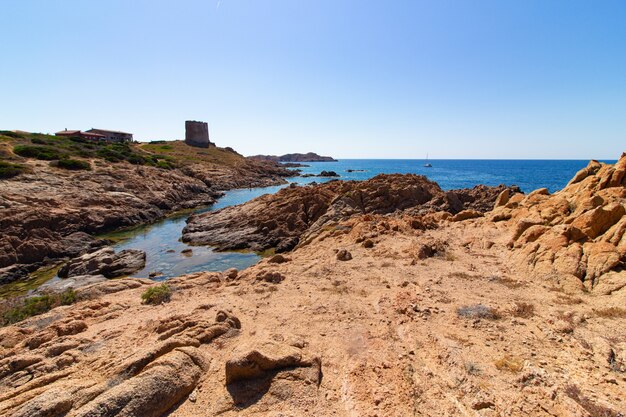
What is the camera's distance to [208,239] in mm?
35062

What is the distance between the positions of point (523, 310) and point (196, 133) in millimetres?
143682

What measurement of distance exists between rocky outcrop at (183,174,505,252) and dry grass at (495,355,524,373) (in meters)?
24.0

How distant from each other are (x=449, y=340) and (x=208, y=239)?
98.7 ft

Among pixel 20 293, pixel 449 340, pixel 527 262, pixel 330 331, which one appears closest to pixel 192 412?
pixel 330 331

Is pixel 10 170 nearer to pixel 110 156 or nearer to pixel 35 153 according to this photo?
pixel 35 153

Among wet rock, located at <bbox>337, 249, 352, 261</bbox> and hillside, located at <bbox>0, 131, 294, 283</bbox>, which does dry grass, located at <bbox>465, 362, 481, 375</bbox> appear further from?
hillside, located at <bbox>0, 131, 294, 283</bbox>

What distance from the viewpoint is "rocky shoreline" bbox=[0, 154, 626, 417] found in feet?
24.0

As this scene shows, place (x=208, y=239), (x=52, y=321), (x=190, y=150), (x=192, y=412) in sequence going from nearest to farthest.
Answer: (x=192, y=412) < (x=52, y=321) < (x=208, y=239) < (x=190, y=150)

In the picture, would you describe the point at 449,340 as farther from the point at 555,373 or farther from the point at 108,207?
the point at 108,207

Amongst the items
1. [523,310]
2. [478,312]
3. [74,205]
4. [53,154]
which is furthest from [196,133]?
[523,310]

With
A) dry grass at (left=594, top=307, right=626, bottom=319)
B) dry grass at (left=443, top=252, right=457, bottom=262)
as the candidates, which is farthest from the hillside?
dry grass at (left=594, top=307, right=626, bottom=319)

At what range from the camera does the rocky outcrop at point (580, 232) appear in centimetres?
1325

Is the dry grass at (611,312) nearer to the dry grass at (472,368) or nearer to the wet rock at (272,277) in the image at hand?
the dry grass at (472,368)

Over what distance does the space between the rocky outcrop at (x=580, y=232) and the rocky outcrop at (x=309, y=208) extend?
1700cm
